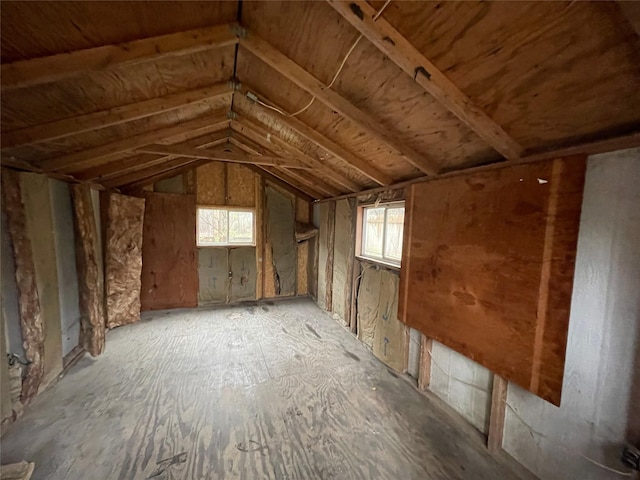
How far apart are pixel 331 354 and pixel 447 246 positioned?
78.2 inches

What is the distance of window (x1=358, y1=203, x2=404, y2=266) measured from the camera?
2.92 m

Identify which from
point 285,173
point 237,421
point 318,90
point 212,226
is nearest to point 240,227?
point 212,226

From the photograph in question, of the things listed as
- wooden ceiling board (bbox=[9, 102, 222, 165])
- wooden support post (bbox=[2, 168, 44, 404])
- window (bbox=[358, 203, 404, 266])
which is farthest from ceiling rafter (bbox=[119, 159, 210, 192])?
window (bbox=[358, 203, 404, 266])

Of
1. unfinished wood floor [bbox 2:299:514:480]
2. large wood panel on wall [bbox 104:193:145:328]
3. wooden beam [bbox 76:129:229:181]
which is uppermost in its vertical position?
wooden beam [bbox 76:129:229:181]

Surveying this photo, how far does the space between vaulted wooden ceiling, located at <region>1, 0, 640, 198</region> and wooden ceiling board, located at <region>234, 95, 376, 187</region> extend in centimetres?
35

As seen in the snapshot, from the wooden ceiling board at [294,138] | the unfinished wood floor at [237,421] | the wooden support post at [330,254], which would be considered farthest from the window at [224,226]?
the wooden ceiling board at [294,138]

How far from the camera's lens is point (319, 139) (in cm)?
232

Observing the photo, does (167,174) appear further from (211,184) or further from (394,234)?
(394,234)

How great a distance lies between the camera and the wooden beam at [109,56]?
1.18 m

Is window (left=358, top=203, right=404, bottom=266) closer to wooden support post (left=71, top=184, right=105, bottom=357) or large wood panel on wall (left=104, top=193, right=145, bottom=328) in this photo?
wooden support post (left=71, top=184, right=105, bottom=357)

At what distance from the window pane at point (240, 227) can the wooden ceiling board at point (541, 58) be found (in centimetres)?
433

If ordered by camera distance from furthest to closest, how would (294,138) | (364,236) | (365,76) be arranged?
1. (364,236)
2. (294,138)
3. (365,76)

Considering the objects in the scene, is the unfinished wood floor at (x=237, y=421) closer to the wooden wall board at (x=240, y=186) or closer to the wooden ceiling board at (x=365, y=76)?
the wooden ceiling board at (x=365, y=76)

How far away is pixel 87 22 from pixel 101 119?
889mm
